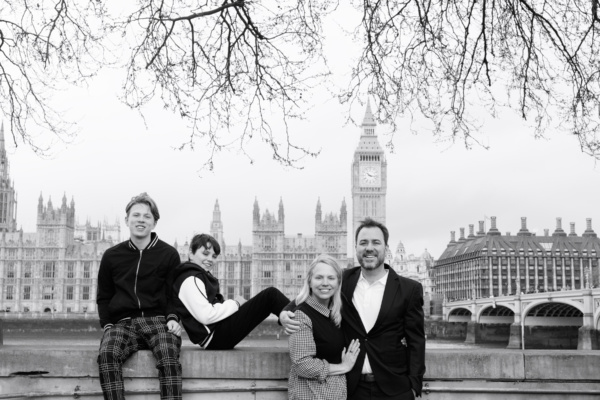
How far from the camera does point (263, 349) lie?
140 inches

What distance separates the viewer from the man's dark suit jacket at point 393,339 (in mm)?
2934

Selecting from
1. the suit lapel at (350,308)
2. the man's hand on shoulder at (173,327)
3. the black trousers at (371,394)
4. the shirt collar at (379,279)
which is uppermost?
the shirt collar at (379,279)

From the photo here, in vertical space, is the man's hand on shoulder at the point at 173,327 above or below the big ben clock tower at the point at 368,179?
below

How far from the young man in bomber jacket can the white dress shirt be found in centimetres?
75

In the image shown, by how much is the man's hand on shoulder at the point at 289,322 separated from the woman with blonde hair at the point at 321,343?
0.05ft

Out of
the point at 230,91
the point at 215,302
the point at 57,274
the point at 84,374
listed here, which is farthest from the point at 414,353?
the point at 57,274

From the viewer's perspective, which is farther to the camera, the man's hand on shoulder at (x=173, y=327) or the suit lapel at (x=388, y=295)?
the man's hand on shoulder at (x=173, y=327)

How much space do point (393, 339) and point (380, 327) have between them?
0.23 feet

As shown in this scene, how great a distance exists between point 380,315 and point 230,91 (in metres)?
1.75

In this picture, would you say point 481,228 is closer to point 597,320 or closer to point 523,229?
point 523,229

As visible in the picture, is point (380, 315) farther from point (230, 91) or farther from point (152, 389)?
point (230, 91)

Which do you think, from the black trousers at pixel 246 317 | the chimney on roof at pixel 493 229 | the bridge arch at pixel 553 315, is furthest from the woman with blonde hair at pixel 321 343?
the chimney on roof at pixel 493 229

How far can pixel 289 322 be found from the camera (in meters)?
2.89

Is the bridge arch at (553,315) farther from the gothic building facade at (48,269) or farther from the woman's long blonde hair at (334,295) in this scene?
the woman's long blonde hair at (334,295)
